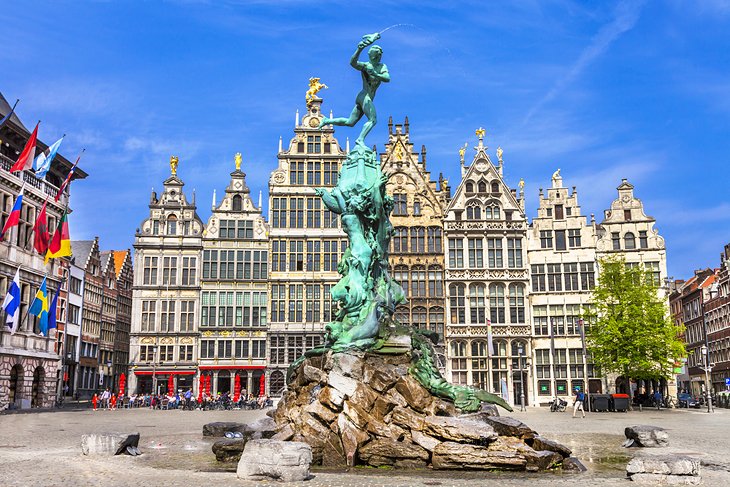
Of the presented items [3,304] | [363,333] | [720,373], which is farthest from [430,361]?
[720,373]

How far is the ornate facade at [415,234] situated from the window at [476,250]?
207 centimetres

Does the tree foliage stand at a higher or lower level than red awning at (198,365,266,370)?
higher

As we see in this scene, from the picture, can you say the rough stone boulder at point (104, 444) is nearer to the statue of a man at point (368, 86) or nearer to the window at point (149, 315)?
the statue of a man at point (368, 86)

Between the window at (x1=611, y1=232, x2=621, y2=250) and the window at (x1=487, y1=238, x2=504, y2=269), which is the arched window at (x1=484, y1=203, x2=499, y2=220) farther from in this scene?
the window at (x1=611, y1=232, x2=621, y2=250)

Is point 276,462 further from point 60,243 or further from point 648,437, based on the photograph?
point 60,243

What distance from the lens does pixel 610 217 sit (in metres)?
50.8

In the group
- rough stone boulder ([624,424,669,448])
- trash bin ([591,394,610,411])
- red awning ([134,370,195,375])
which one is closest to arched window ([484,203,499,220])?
trash bin ([591,394,610,411])

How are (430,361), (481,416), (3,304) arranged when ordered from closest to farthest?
1. (481,416)
2. (430,361)
3. (3,304)

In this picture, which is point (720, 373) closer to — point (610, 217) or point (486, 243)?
point (610, 217)

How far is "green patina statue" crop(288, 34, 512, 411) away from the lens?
18.5 meters

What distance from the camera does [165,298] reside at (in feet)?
167

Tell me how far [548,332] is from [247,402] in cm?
2147

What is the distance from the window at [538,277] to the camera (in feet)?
165

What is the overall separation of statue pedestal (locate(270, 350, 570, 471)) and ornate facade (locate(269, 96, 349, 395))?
3161 cm
